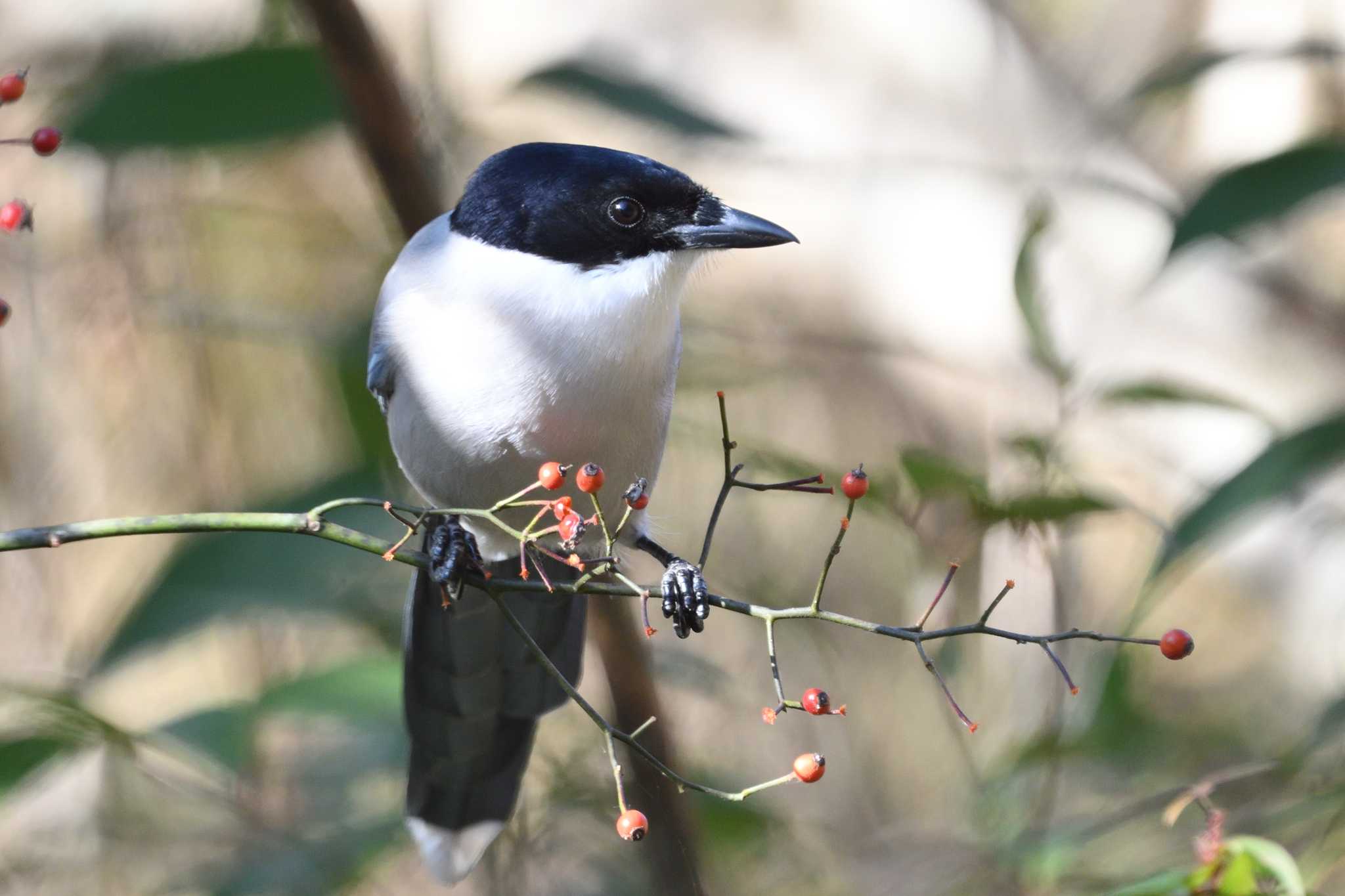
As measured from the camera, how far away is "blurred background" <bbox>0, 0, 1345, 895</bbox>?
306 centimetres

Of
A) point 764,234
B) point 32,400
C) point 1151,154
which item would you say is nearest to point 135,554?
point 32,400

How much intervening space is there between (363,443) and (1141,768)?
240 centimetres

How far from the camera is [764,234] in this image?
8.73ft

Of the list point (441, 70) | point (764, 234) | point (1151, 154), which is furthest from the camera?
point (1151, 154)

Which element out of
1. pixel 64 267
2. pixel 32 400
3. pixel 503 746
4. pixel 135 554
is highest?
pixel 503 746

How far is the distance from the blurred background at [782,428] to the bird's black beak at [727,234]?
41 cm

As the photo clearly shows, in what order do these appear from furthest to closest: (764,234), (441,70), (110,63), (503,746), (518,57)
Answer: (518,57)
(441,70)
(110,63)
(503,746)
(764,234)

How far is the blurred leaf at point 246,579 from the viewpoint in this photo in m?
3.11

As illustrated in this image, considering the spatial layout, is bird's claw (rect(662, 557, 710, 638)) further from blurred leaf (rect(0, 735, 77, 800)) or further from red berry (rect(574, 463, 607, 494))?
blurred leaf (rect(0, 735, 77, 800))

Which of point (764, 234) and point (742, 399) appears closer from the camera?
point (764, 234)

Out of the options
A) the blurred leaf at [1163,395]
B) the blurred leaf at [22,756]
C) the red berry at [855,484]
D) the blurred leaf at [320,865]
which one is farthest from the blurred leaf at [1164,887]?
the blurred leaf at [320,865]

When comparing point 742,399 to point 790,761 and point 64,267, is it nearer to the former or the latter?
point 790,761

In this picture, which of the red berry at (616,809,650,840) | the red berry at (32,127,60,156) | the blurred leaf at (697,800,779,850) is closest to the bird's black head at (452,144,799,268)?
the red berry at (32,127,60,156)

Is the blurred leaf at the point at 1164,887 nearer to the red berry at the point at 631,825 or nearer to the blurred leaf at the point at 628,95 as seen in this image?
the red berry at the point at 631,825
